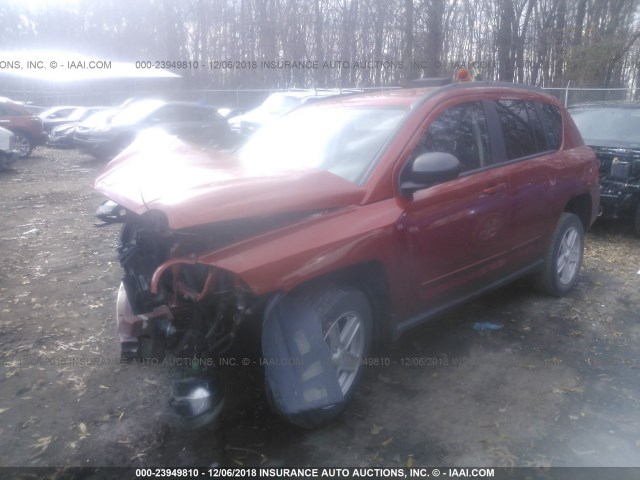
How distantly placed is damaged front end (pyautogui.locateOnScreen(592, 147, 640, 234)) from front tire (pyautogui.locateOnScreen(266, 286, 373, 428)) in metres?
4.53

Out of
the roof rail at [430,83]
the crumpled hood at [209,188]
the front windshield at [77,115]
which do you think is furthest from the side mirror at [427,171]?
the front windshield at [77,115]

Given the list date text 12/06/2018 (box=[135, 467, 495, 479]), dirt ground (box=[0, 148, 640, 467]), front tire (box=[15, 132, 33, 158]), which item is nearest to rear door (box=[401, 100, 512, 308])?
dirt ground (box=[0, 148, 640, 467])

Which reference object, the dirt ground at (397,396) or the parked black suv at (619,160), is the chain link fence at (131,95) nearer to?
the parked black suv at (619,160)

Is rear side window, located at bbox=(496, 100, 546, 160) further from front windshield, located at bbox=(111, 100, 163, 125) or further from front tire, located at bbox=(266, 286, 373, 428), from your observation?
front windshield, located at bbox=(111, 100, 163, 125)

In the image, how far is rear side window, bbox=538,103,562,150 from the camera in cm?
458

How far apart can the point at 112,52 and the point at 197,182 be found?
118 ft

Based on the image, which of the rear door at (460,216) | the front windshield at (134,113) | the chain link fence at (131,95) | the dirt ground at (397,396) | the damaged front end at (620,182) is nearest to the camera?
the dirt ground at (397,396)

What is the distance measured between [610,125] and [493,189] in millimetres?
4312

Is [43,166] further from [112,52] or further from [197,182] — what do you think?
[112,52]

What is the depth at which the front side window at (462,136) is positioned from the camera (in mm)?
3484

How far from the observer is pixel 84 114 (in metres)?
18.9

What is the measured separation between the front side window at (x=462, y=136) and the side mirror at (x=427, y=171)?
19 centimetres

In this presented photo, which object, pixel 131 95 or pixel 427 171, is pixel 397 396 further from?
pixel 131 95

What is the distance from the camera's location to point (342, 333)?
3.05 metres
